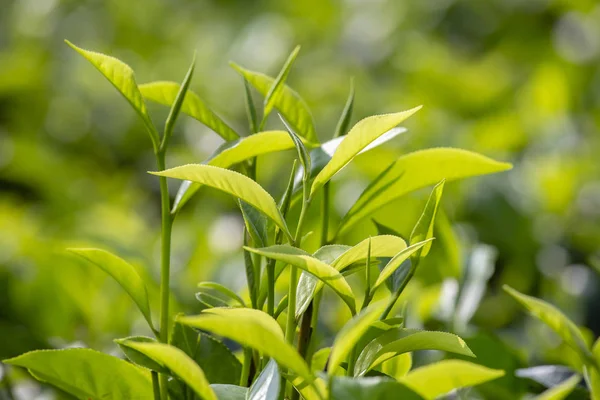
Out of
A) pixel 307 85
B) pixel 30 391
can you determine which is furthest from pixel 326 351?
pixel 307 85

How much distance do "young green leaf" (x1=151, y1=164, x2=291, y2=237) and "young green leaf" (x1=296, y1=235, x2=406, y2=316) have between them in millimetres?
47

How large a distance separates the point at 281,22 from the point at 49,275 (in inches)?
65.7

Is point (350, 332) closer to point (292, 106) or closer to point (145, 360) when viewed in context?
point (145, 360)

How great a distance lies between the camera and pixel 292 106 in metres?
0.69

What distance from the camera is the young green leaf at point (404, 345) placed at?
1.69ft

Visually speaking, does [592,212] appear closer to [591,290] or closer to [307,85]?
[591,290]

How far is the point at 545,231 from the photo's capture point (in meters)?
1.40

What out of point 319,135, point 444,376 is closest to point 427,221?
point 444,376

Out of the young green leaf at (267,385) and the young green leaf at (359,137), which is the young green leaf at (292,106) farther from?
the young green leaf at (267,385)

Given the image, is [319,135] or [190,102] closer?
[190,102]

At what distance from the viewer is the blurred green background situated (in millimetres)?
1202

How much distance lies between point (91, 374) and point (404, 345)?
234 mm

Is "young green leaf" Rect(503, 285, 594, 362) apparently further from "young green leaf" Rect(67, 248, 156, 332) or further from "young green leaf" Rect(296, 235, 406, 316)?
"young green leaf" Rect(67, 248, 156, 332)

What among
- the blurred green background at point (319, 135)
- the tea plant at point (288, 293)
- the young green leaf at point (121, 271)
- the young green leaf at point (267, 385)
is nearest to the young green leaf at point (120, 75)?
the tea plant at point (288, 293)
